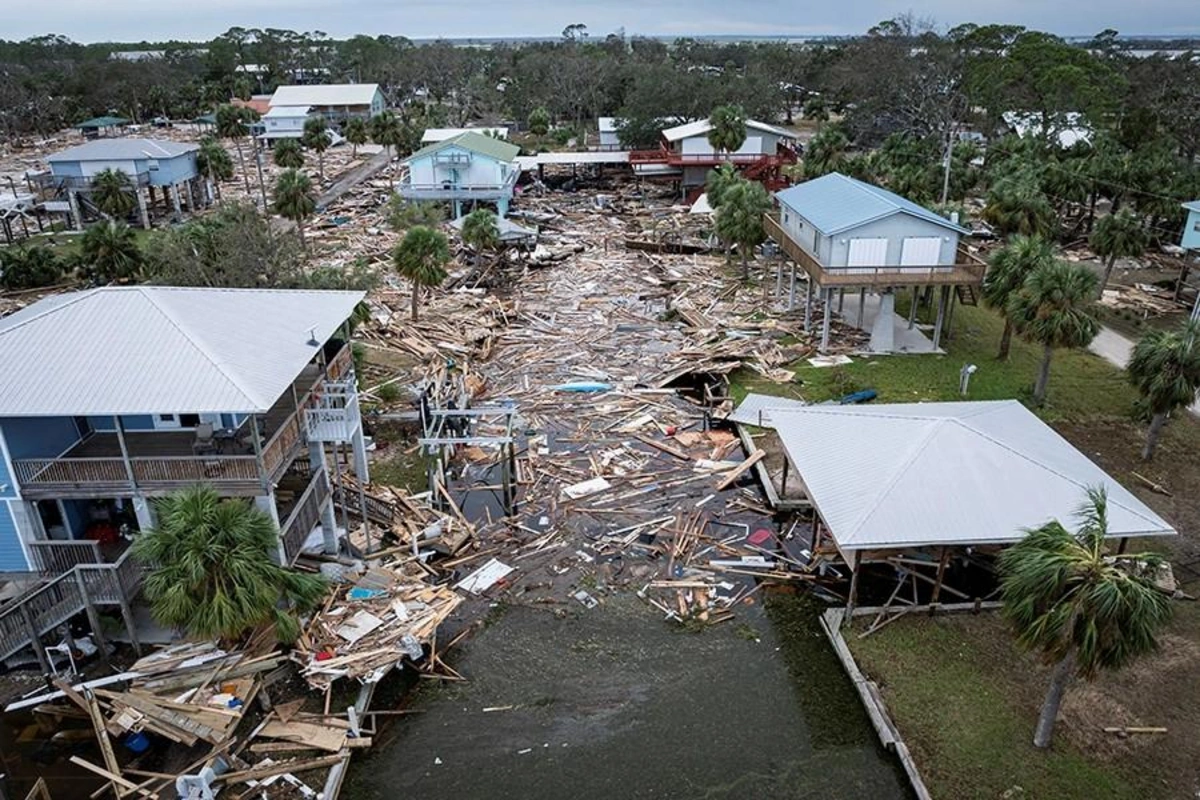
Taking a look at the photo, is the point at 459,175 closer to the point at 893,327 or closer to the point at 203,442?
the point at 893,327

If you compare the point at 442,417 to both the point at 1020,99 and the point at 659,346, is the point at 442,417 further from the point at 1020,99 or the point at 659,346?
the point at 1020,99

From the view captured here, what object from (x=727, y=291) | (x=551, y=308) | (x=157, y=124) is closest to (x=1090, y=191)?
(x=727, y=291)

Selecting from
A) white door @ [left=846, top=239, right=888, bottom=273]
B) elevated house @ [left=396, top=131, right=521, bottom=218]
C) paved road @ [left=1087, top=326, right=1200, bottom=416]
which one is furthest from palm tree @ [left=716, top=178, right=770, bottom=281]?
elevated house @ [left=396, top=131, right=521, bottom=218]

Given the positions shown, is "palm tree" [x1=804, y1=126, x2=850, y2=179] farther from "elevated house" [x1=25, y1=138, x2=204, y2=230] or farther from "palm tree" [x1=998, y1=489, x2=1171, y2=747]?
"palm tree" [x1=998, y1=489, x2=1171, y2=747]

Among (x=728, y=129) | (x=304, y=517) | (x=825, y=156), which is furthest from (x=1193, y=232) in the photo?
(x=304, y=517)

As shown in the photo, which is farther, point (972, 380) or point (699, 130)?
point (699, 130)

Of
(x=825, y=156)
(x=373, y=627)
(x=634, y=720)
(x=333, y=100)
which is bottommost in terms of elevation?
(x=634, y=720)

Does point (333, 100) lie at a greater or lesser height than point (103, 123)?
greater
